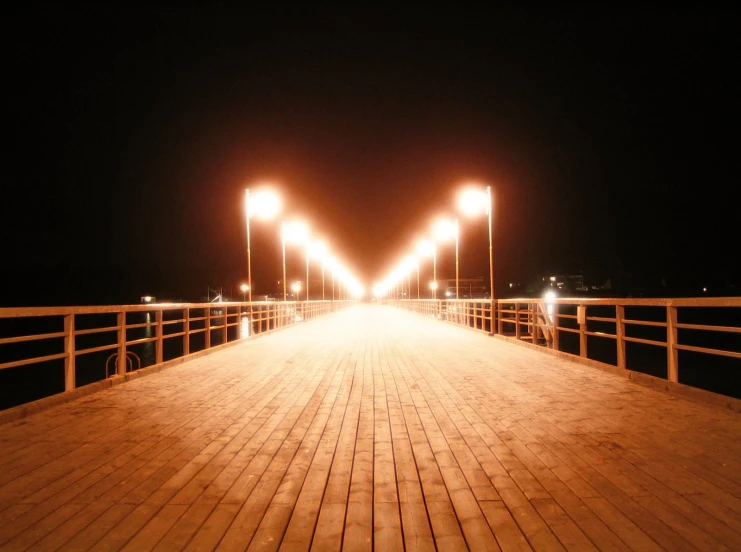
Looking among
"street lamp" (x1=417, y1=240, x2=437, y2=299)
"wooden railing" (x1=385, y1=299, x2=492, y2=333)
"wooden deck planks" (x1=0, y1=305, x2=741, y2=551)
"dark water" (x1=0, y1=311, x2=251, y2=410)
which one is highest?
"street lamp" (x1=417, y1=240, x2=437, y2=299)

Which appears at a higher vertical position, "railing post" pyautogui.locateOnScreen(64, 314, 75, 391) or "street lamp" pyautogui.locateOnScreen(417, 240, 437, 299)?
"street lamp" pyautogui.locateOnScreen(417, 240, 437, 299)

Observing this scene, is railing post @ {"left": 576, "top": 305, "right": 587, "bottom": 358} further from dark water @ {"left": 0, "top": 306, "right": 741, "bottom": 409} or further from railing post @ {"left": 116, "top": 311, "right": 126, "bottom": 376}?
dark water @ {"left": 0, "top": 306, "right": 741, "bottom": 409}

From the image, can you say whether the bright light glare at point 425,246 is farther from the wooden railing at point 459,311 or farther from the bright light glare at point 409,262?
the bright light glare at point 409,262

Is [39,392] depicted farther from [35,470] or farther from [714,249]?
[714,249]

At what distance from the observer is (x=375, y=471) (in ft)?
13.2

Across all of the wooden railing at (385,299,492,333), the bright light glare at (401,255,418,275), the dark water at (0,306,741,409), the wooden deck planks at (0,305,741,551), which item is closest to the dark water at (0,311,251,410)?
the dark water at (0,306,741,409)

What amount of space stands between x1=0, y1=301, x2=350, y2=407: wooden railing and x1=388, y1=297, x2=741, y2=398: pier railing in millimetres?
6940

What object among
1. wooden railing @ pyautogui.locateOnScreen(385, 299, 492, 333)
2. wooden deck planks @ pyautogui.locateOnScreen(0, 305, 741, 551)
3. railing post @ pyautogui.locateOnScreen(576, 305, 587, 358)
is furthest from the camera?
wooden railing @ pyautogui.locateOnScreen(385, 299, 492, 333)

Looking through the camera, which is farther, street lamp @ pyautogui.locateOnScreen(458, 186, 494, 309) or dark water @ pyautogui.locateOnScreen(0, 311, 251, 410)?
dark water @ pyautogui.locateOnScreen(0, 311, 251, 410)

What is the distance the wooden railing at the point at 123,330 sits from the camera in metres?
6.73

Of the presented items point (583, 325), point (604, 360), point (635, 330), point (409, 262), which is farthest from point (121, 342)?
point (635, 330)

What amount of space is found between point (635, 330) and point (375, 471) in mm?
62299

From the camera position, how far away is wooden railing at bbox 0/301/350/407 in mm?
6730

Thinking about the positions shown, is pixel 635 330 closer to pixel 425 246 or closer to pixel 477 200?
pixel 425 246
